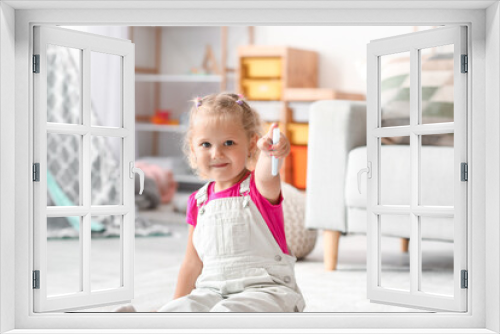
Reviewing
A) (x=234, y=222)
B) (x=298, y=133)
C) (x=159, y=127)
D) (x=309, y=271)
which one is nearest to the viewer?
(x=234, y=222)

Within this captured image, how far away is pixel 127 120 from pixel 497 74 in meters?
0.92

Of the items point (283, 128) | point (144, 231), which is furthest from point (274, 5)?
point (283, 128)

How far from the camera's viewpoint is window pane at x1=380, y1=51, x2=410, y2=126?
2.75 meters

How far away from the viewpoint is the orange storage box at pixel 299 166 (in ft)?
14.8

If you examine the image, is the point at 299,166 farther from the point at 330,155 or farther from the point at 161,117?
the point at 161,117

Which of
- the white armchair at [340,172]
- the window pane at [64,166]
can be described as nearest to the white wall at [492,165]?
the white armchair at [340,172]

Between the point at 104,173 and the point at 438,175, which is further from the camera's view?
the point at 104,173

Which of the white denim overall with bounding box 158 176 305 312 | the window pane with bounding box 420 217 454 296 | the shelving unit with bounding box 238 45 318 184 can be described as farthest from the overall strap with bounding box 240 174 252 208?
the shelving unit with bounding box 238 45 318 184

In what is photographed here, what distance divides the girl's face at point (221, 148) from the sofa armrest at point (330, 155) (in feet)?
2.97


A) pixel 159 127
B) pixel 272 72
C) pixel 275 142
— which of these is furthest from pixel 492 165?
pixel 159 127

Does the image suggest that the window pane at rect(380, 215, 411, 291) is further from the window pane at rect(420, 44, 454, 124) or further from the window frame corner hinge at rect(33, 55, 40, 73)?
the window frame corner hinge at rect(33, 55, 40, 73)

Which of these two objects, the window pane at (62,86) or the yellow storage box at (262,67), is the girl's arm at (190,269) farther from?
the yellow storage box at (262,67)

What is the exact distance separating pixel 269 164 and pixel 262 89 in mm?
3176

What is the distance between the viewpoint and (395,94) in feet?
9.36
